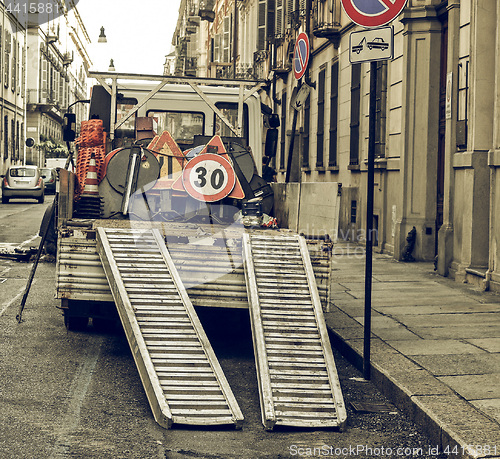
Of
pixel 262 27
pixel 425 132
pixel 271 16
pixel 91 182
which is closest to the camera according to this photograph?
pixel 91 182

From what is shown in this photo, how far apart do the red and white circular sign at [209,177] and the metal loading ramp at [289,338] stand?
1174 mm

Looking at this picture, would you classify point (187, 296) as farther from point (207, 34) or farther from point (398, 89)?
point (207, 34)

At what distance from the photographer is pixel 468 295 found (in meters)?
9.38

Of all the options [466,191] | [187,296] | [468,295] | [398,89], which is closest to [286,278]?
[187,296]

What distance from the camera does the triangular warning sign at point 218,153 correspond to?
780 cm

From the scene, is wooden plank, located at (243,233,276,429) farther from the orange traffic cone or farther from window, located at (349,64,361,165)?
window, located at (349,64,361,165)

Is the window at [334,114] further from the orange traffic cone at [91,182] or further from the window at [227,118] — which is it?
the orange traffic cone at [91,182]

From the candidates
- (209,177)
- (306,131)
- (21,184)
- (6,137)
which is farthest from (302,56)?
(6,137)

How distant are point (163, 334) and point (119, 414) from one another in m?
0.73

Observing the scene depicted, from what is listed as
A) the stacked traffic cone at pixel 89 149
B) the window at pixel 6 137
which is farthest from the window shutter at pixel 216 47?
the stacked traffic cone at pixel 89 149

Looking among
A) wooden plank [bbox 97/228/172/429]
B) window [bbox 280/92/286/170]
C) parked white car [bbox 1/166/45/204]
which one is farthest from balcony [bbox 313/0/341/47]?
parked white car [bbox 1/166/45/204]

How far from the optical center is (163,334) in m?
5.44

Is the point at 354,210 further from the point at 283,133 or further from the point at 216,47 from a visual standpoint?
the point at 216,47

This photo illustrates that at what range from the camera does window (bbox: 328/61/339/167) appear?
18984 millimetres
